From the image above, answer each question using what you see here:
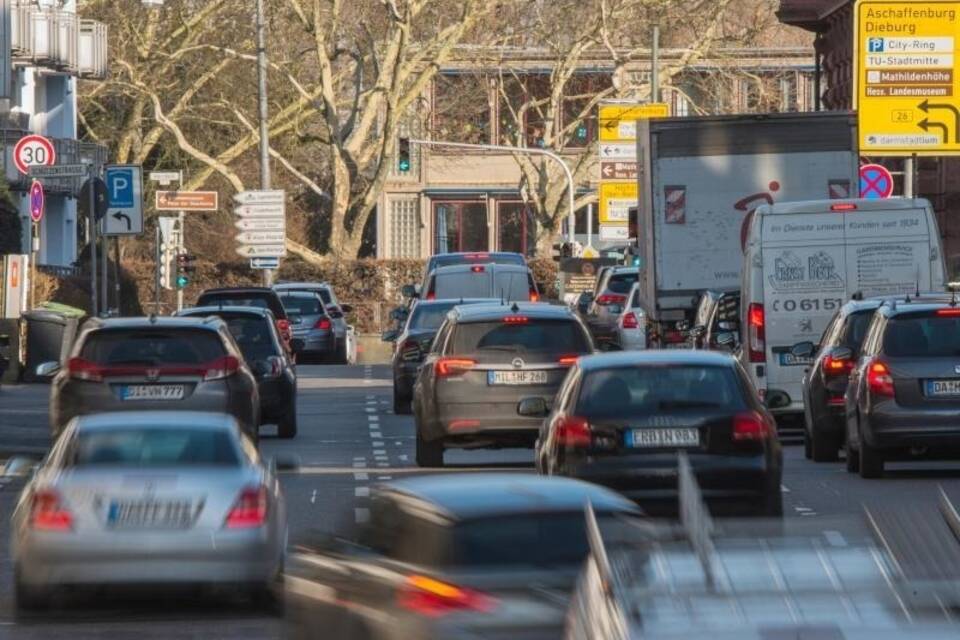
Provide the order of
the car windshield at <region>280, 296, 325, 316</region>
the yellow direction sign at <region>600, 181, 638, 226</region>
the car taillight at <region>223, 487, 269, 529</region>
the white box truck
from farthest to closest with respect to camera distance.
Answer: the yellow direction sign at <region>600, 181, 638, 226</region> < the car windshield at <region>280, 296, 325, 316</region> < the white box truck < the car taillight at <region>223, 487, 269, 529</region>

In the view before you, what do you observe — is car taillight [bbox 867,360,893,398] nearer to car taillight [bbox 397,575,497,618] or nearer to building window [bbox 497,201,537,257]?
car taillight [bbox 397,575,497,618]

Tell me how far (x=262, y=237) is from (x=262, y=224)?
1.06 feet

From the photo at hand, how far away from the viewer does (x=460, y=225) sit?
295 ft

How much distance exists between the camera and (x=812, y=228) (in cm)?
2548

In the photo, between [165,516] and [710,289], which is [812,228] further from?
[165,516]

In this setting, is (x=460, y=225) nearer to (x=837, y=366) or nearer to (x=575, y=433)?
(x=837, y=366)

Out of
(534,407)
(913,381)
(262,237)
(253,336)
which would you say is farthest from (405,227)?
(534,407)

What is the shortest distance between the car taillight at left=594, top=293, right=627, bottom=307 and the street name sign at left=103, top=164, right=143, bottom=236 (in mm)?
11137

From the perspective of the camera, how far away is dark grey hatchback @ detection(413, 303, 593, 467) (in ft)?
73.2

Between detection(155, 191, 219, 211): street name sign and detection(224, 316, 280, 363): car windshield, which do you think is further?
detection(155, 191, 219, 211): street name sign

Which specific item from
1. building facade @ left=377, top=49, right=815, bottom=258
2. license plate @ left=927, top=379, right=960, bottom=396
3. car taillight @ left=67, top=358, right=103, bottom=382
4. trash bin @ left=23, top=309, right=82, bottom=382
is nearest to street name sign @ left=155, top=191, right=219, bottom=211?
trash bin @ left=23, top=309, right=82, bottom=382

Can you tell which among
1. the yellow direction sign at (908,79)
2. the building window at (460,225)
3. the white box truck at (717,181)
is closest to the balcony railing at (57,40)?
the yellow direction sign at (908,79)

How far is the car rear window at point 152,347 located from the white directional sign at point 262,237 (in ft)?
127

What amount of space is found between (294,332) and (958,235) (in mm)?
14599
